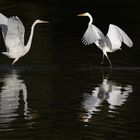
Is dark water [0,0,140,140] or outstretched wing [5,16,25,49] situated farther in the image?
outstretched wing [5,16,25,49]

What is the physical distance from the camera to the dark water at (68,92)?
12766 millimetres

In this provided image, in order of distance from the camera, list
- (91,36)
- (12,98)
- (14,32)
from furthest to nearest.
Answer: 1. (91,36)
2. (14,32)
3. (12,98)

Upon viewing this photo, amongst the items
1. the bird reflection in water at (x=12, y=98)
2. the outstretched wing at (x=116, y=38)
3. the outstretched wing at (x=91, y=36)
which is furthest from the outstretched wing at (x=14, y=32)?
the outstretched wing at (x=116, y=38)

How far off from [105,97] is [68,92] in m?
0.90

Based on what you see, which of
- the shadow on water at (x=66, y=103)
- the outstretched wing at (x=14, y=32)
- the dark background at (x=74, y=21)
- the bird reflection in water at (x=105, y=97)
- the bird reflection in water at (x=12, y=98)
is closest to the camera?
the shadow on water at (x=66, y=103)

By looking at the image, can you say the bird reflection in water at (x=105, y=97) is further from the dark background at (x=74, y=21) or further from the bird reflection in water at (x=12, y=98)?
the dark background at (x=74, y=21)

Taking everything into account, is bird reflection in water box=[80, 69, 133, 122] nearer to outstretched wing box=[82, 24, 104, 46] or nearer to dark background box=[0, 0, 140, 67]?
outstretched wing box=[82, 24, 104, 46]

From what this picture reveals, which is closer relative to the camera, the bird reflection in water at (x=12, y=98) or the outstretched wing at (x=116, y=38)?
the bird reflection in water at (x=12, y=98)

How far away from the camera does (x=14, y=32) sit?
63.9ft

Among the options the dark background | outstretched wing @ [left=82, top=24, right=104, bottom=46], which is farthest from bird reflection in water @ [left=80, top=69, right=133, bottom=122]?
the dark background

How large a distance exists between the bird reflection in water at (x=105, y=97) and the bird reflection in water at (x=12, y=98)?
130cm

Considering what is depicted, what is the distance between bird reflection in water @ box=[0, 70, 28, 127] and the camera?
1385 cm

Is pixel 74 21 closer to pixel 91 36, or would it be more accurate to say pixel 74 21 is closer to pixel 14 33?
pixel 91 36

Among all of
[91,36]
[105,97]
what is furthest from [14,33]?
[105,97]
